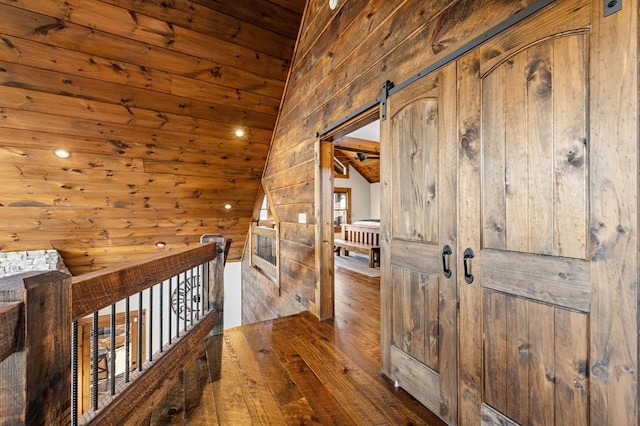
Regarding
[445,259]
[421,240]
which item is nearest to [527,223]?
[445,259]

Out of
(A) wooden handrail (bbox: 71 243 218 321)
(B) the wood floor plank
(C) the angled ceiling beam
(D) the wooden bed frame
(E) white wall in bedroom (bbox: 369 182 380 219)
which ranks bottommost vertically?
(B) the wood floor plank

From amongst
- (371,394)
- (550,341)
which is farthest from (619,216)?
(371,394)

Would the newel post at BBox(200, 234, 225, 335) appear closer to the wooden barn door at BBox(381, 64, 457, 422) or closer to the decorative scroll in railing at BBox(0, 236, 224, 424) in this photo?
the decorative scroll in railing at BBox(0, 236, 224, 424)

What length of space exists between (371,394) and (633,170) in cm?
161

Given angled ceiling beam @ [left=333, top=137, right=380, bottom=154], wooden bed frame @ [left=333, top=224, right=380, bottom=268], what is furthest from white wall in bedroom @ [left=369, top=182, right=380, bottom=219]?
angled ceiling beam @ [left=333, top=137, right=380, bottom=154]

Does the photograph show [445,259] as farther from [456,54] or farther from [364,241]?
[364,241]

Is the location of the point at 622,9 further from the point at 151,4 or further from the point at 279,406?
the point at 151,4

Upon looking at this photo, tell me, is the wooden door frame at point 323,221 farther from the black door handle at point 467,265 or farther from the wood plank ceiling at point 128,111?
the black door handle at point 467,265

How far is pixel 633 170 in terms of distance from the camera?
874mm

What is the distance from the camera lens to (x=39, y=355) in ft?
2.55

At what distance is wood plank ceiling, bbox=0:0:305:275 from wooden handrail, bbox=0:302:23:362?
8.67 ft

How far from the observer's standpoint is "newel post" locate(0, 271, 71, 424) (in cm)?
72

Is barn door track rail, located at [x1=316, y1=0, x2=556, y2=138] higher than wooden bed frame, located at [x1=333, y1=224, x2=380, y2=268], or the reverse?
barn door track rail, located at [x1=316, y1=0, x2=556, y2=138]

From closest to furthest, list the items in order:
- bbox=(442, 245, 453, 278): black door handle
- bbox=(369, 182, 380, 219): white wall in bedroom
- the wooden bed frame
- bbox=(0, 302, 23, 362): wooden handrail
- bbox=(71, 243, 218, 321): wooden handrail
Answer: bbox=(0, 302, 23, 362): wooden handrail → bbox=(71, 243, 218, 321): wooden handrail → bbox=(442, 245, 453, 278): black door handle → the wooden bed frame → bbox=(369, 182, 380, 219): white wall in bedroom
